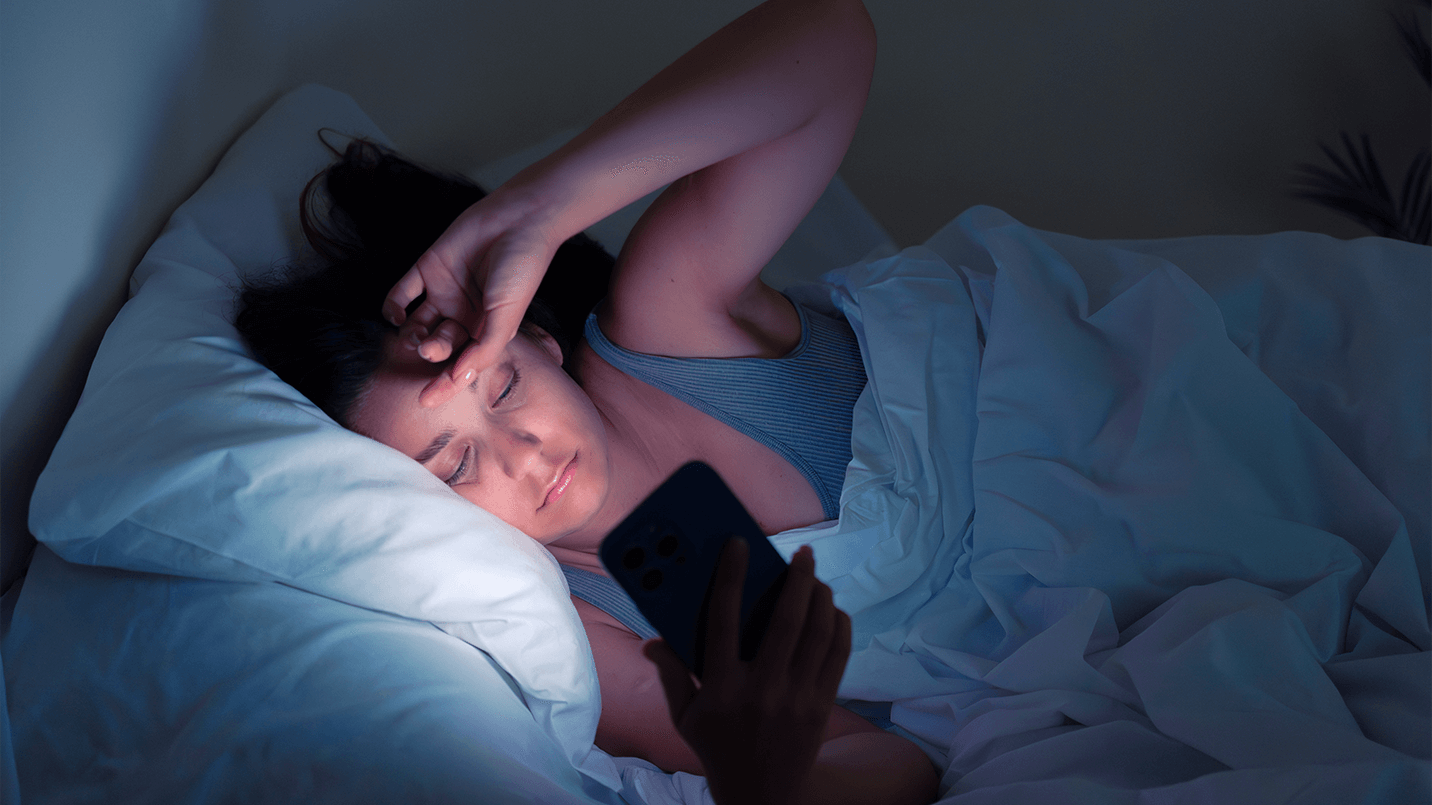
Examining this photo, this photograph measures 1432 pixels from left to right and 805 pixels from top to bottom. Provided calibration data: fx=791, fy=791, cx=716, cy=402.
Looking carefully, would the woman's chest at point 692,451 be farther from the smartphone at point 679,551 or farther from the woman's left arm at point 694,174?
the smartphone at point 679,551

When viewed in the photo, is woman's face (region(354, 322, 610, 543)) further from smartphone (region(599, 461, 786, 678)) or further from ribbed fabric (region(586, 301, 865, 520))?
smartphone (region(599, 461, 786, 678))

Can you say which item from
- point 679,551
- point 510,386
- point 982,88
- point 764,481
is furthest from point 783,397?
point 982,88

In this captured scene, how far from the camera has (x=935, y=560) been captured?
3.24ft

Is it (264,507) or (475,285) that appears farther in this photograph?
(475,285)

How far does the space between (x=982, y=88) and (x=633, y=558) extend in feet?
4.82

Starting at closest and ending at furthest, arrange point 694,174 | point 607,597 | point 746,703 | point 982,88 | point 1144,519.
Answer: point 746,703 < point 1144,519 < point 694,174 < point 607,597 < point 982,88

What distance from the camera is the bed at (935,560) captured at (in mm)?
639

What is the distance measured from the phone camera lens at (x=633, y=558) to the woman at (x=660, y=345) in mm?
297

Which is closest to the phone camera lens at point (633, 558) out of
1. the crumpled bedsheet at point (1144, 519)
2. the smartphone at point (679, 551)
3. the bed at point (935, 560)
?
the smartphone at point (679, 551)

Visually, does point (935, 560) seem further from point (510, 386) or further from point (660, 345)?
point (510, 386)

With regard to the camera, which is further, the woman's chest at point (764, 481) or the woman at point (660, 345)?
the woman's chest at point (764, 481)

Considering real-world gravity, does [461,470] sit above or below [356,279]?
below

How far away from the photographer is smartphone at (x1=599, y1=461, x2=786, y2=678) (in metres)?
0.54

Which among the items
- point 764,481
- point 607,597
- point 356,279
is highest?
point 356,279
